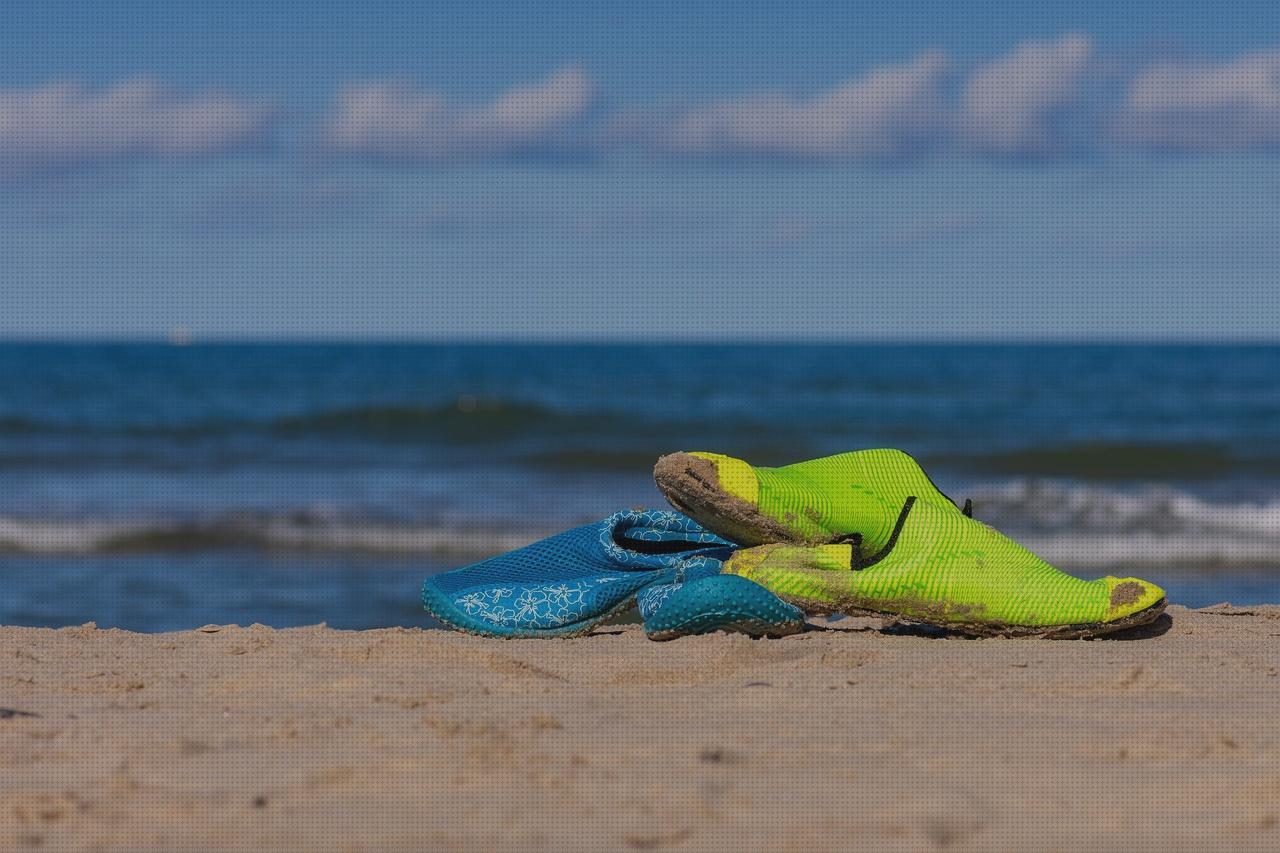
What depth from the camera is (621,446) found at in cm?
1454

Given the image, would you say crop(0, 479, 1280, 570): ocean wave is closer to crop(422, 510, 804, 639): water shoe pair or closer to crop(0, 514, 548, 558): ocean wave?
crop(0, 514, 548, 558): ocean wave

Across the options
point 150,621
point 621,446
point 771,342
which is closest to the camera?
point 150,621

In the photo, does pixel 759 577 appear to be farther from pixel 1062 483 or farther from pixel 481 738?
pixel 1062 483

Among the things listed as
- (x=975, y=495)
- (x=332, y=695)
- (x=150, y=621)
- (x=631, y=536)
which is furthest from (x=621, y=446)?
(x=332, y=695)

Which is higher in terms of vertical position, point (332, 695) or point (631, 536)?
point (631, 536)

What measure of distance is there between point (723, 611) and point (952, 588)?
0.60m

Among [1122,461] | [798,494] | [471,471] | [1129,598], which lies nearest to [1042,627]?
[1129,598]

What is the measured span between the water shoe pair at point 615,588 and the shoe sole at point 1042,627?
0.50 ft

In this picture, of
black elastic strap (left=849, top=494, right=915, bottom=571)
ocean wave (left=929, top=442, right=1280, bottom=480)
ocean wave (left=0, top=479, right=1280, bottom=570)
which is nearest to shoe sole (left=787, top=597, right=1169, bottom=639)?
black elastic strap (left=849, top=494, right=915, bottom=571)

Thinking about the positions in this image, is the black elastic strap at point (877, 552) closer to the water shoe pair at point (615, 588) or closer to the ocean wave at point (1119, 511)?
the water shoe pair at point (615, 588)

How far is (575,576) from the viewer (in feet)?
12.3

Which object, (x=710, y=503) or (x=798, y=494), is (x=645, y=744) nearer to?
(x=710, y=503)

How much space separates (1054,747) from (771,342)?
61.4 metres

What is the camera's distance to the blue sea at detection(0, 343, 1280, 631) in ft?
23.7
